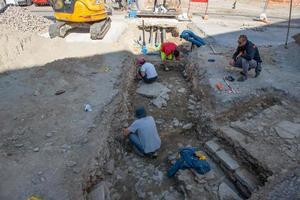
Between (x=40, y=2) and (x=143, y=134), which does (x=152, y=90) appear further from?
(x=40, y=2)

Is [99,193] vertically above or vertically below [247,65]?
below

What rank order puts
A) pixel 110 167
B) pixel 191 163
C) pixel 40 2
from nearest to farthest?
1. pixel 191 163
2. pixel 110 167
3. pixel 40 2

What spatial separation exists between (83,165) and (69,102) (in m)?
2.24

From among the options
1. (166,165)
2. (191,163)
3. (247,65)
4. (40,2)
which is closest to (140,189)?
(166,165)

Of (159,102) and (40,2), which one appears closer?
(159,102)

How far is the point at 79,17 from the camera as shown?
999 cm

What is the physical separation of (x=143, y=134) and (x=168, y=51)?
525cm

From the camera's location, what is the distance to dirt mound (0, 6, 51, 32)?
1027 cm

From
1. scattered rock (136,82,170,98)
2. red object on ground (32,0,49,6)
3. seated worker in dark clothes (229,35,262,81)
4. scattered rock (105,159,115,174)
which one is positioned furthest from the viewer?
red object on ground (32,0,49,6)

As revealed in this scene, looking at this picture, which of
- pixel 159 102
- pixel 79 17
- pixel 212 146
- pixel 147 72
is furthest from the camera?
pixel 79 17

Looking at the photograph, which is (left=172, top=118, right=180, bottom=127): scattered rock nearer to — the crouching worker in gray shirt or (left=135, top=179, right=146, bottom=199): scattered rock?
the crouching worker in gray shirt

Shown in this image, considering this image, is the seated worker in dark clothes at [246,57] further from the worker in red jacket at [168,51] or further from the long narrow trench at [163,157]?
the worker in red jacket at [168,51]

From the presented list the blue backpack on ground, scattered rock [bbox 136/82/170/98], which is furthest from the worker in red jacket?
the blue backpack on ground

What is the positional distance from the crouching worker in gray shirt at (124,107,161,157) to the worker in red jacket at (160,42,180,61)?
4.96 metres
